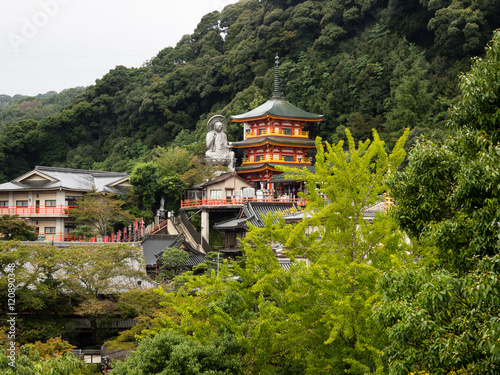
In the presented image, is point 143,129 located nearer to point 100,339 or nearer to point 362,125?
point 362,125

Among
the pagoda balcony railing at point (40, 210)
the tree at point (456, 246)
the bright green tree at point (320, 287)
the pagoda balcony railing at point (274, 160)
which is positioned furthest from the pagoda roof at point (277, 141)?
the tree at point (456, 246)

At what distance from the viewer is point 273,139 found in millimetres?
52281

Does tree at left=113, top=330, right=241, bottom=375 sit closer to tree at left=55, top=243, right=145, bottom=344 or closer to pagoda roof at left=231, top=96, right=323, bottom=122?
tree at left=55, top=243, right=145, bottom=344

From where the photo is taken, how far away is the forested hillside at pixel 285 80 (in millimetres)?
50281

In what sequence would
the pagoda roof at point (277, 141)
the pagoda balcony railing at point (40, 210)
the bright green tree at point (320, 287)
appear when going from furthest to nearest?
1. the pagoda roof at point (277, 141)
2. the pagoda balcony railing at point (40, 210)
3. the bright green tree at point (320, 287)

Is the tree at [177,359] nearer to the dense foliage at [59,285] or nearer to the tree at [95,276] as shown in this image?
the dense foliage at [59,285]

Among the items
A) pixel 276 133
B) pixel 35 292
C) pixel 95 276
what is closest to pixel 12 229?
pixel 95 276

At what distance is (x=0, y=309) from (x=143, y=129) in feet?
160

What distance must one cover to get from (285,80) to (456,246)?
181ft

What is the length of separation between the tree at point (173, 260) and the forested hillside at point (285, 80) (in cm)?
1921

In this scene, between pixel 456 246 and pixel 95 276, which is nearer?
pixel 456 246

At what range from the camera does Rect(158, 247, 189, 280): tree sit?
37122 millimetres

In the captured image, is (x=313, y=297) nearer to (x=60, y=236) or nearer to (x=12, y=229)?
(x=12, y=229)

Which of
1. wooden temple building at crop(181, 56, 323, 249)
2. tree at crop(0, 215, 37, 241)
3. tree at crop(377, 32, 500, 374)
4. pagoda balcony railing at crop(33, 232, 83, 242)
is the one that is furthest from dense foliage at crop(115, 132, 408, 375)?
pagoda balcony railing at crop(33, 232, 83, 242)
